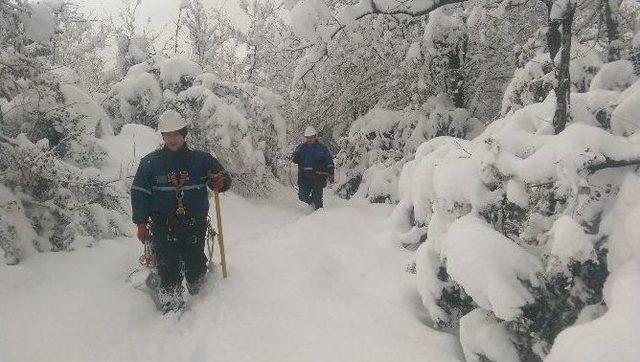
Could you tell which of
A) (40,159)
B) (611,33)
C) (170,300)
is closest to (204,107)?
(40,159)

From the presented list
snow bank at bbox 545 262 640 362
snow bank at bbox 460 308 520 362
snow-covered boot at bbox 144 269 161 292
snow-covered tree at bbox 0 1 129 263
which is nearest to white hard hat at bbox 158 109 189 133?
snow-covered tree at bbox 0 1 129 263

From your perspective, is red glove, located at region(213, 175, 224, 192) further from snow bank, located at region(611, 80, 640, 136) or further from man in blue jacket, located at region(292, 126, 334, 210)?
man in blue jacket, located at region(292, 126, 334, 210)

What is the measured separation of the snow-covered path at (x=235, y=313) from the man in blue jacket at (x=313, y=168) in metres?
4.16

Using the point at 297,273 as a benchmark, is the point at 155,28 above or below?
above

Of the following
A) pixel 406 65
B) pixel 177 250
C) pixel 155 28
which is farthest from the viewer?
pixel 155 28

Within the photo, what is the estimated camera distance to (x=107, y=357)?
13.0ft

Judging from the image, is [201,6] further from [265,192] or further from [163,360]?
[163,360]

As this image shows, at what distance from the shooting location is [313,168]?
1059 centimetres

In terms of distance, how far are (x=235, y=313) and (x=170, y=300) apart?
701 mm

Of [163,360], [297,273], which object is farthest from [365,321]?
[163,360]

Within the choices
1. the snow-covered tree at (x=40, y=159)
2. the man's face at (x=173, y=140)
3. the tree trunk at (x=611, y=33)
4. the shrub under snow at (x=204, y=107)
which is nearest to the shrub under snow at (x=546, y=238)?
the tree trunk at (x=611, y=33)

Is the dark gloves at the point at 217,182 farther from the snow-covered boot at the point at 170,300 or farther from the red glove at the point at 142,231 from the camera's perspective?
the snow-covered boot at the point at 170,300

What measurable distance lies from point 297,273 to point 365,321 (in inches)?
52.5

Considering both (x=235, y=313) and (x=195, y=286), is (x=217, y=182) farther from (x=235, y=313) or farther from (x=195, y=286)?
(x=235, y=313)
